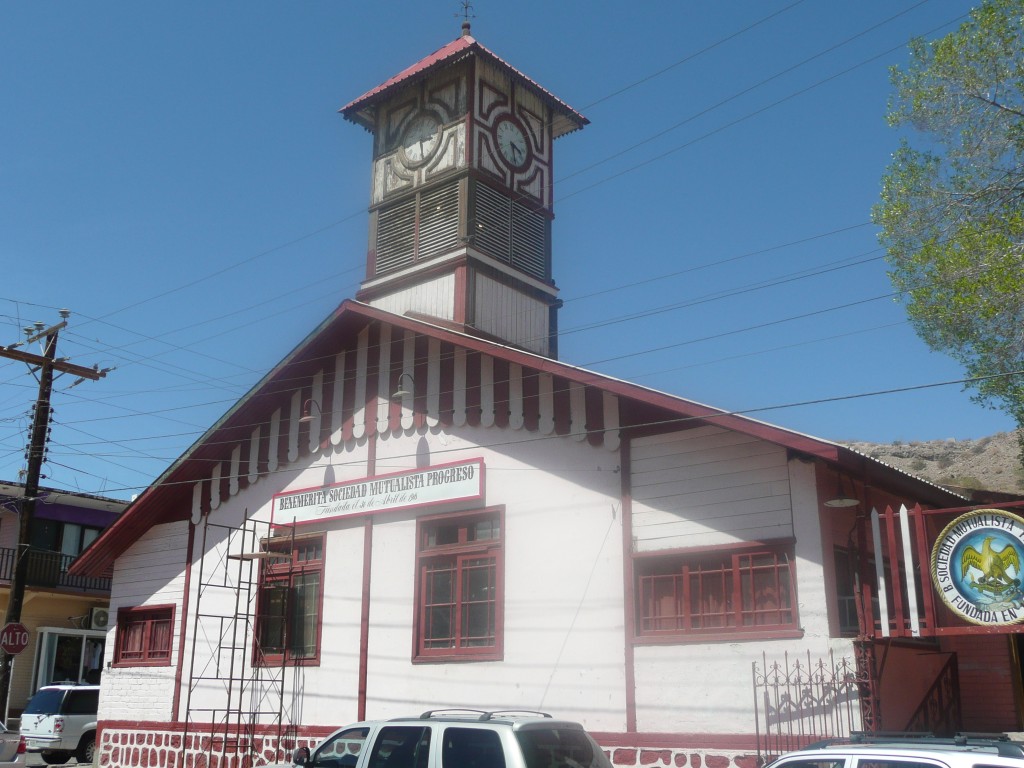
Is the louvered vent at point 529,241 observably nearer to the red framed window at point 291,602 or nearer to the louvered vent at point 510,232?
the louvered vent at point 510,232

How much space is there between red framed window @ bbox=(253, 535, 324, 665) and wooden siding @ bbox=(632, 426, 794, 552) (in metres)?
6.78

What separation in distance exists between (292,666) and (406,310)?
7676 mm

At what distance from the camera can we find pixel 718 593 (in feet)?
46.1

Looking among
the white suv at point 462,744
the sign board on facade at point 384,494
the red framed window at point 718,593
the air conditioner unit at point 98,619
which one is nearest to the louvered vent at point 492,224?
the sign board on facade at point 384,494

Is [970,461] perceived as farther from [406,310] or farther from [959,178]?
[406,310]

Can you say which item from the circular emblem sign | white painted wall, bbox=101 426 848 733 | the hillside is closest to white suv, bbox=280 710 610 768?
white painted wall, bbox=101 426 848 733

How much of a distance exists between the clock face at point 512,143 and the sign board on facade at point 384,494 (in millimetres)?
8883

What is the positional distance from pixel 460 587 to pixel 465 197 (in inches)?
354

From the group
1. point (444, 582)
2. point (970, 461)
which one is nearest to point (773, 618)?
point (444, 582)

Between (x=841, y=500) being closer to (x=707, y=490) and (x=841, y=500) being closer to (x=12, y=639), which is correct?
(x=707, y=490)

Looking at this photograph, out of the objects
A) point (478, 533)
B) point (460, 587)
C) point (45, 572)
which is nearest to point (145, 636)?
point (460, 587)

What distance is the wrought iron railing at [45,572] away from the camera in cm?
3578

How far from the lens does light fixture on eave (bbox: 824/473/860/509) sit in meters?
13.0

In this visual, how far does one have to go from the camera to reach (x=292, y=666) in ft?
61.0
